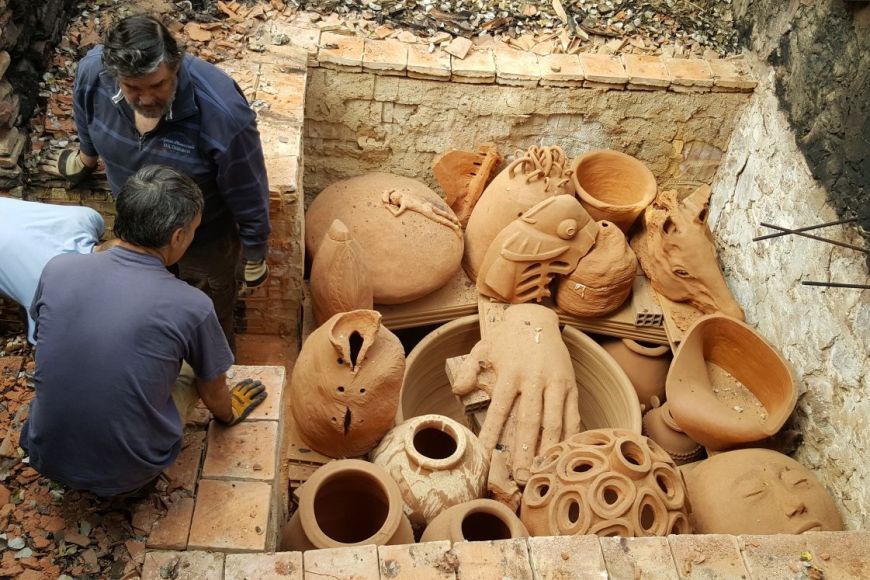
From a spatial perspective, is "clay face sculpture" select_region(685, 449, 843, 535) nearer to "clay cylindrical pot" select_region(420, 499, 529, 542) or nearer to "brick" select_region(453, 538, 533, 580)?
"clay cylindrical pot" select_region(420, 499, 529, 542)

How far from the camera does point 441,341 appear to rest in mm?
4746

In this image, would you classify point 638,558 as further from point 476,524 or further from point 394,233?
point 394,233

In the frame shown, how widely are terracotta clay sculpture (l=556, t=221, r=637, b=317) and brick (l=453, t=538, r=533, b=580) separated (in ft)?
7.24

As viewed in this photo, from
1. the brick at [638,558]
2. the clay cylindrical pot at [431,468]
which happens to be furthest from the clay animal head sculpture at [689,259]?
the brick at [638,558]

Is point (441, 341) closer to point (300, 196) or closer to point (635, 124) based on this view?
point (300, 196)

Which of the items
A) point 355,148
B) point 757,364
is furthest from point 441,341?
point 757,364

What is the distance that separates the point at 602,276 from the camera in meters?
4.54

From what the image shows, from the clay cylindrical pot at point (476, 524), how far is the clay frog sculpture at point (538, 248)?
1.67 metres

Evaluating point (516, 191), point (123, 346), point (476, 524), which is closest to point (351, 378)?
point (476, 524)

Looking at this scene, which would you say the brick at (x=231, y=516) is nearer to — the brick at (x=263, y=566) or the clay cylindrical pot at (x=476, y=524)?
the brick at (x=263, y=566)

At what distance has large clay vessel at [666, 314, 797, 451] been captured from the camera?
13.4 feet

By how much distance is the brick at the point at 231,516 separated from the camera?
8.40 feet

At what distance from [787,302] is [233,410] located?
330 cm

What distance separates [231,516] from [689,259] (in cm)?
318
